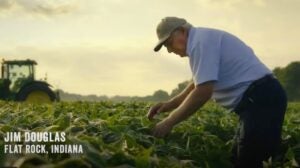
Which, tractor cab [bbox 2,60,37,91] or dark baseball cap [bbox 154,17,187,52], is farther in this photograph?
tractor cab [bbox 2,60,37,91]

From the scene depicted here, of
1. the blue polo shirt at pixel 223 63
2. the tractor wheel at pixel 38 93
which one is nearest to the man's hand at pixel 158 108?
the blue polo shirt at pixel 223 63

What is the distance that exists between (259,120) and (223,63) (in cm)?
69

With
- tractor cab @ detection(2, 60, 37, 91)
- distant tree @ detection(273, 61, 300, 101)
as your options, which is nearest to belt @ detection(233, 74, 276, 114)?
tractor cab @ detection(2, 60, 37, 91)

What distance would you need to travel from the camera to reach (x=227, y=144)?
6734 millimetres

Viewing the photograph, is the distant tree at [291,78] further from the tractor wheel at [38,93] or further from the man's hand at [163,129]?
the man's hand at [163,129]

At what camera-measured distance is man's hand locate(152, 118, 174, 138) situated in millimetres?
5895

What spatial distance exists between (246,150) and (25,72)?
2243 centimetres

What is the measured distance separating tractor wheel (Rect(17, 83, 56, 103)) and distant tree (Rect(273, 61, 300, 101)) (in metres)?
66.6

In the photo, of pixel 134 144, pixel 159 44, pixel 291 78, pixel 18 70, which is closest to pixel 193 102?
pixel 159 44

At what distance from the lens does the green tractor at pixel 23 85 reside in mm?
24891

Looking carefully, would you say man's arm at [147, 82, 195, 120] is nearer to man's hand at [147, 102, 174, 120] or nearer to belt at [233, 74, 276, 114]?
man's hand at [147, 102, 174, 120]

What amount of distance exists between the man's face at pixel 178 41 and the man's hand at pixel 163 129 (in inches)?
28.1

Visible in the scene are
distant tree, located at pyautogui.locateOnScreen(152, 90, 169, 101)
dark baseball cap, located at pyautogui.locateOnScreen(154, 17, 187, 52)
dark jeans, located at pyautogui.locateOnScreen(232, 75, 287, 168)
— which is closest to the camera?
dark baseball cap, located at pyautogui.locateOnScreen(154, 17, 187, 52)

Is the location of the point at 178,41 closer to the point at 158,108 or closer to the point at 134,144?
the point at 158,108
